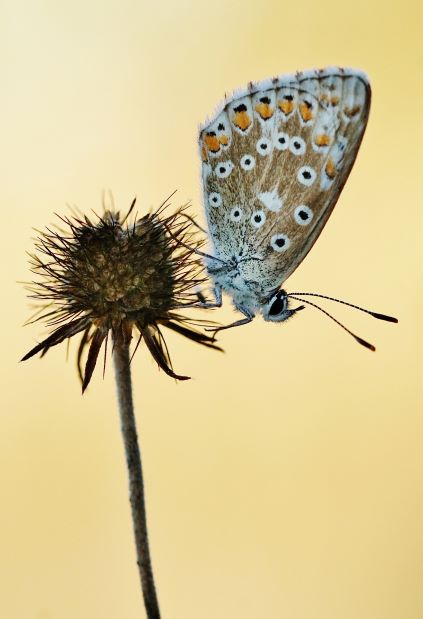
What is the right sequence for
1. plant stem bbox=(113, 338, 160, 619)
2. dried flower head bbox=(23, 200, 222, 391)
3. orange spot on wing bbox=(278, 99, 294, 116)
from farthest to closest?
orange spot on wing bbox=(278, 99, 294, 116) < dried flower head bbox=(23, 200, 222, 391) < plant stem bbox=(113, 338, 160, 619)

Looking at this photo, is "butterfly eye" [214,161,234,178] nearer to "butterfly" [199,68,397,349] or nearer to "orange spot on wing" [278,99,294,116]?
"butterfly" [199,68,397,349]

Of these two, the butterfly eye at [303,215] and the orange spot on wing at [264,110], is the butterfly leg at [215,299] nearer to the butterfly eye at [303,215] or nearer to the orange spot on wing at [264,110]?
the butterfly eye at [303,215]

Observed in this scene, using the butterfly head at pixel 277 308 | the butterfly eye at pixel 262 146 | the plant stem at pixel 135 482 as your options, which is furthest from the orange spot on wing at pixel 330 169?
the plant stem at pixel 135 482

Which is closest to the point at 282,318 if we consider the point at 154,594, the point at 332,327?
the point at 154,594

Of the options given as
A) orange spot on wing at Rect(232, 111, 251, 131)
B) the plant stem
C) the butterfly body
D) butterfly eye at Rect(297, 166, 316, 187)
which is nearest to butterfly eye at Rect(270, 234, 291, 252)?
the butterfly body

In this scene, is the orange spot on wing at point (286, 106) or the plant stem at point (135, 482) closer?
the plant stem at point (135, 482)

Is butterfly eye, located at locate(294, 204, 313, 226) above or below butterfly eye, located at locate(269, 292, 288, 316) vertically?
above

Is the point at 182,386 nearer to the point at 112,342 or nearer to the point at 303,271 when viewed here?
the point at 303,271
